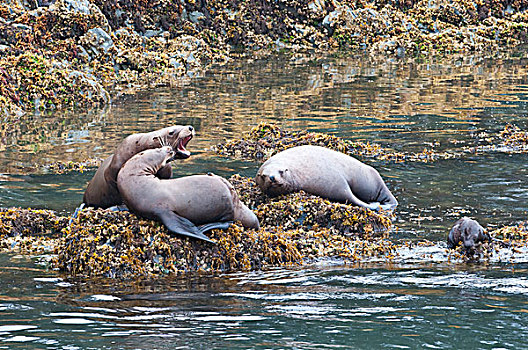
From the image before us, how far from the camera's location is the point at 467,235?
7789 mm

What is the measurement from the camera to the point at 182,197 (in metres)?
7.25

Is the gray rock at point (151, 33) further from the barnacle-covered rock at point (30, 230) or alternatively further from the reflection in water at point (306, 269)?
the barnacle-covered rock at point (30, 230)

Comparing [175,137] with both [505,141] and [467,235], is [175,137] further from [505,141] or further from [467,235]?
[505,141]

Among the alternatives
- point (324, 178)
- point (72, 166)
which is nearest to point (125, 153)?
point (324, 178)

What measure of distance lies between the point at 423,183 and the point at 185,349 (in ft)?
24.2

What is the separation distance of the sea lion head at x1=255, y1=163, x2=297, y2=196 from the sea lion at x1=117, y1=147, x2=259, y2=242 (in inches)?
66.5

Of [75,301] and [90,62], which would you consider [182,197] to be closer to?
[75,301]

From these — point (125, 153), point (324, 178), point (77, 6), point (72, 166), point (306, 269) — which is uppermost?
point (77, 6)

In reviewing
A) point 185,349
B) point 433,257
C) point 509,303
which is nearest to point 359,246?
point 433,257

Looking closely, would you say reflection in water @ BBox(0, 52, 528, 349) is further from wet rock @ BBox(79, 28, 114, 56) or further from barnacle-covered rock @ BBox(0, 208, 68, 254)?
wet rock @ BBox(79, 28, 114, 56)

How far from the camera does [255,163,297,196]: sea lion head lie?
9.27 meters

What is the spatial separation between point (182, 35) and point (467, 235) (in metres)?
25.4

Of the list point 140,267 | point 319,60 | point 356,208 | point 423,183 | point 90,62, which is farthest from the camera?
point 319,60

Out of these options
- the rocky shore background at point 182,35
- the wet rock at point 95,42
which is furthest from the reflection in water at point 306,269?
the wet rock at point 95,42
